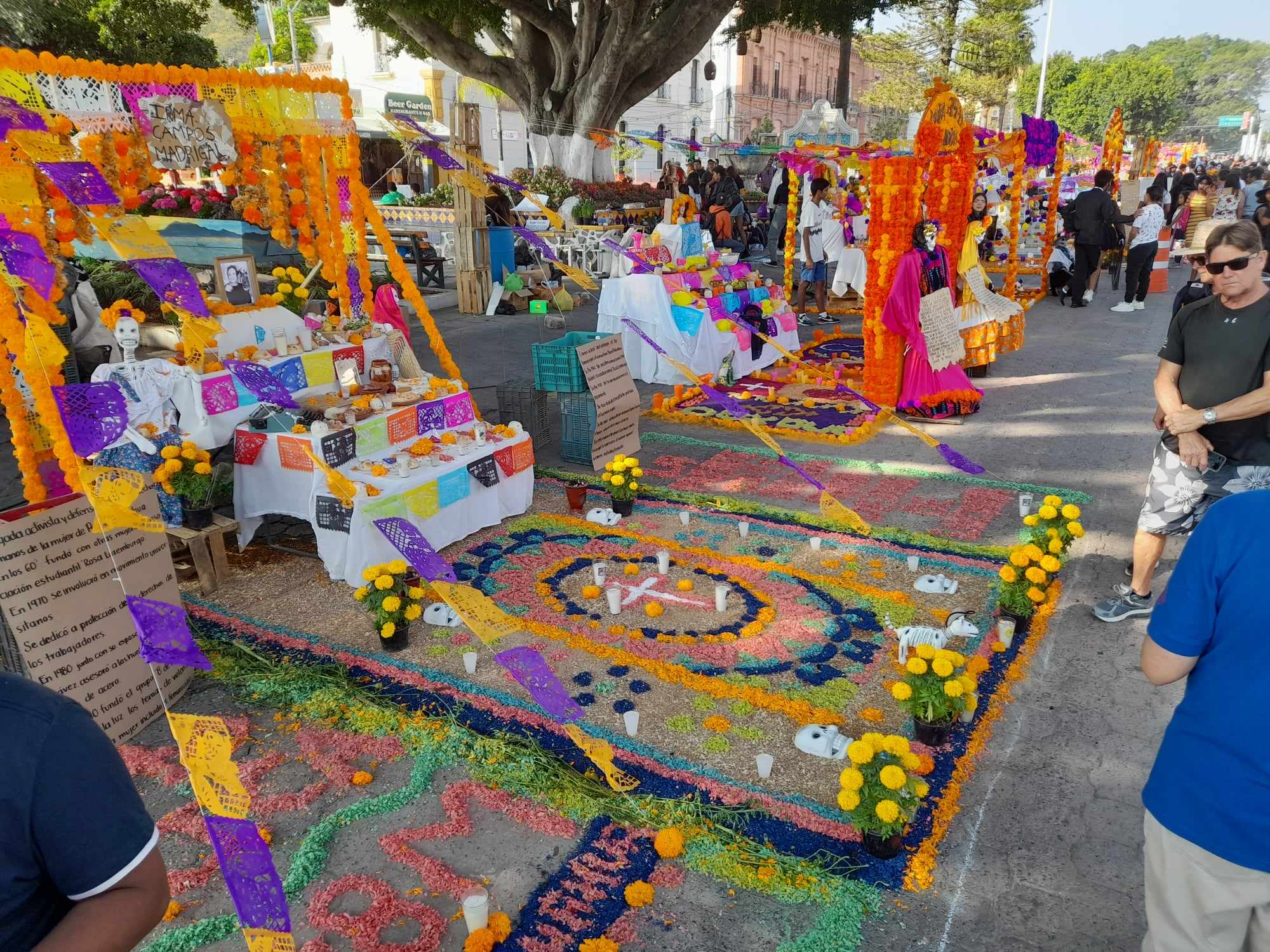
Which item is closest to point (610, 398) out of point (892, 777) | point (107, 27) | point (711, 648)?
point (711, 648)

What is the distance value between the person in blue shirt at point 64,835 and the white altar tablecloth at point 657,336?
865 cm

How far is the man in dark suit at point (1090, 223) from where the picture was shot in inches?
501

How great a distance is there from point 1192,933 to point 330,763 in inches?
123

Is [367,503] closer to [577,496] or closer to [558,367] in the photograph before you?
[577,496]

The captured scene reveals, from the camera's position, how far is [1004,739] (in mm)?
3750

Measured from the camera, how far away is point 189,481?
532 centimetres

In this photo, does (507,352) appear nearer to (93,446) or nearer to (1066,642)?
(93,446)

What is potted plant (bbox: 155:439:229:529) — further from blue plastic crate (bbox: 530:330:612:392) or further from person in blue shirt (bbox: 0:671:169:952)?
person in blue shirt (bbox: 0:671:169:952)

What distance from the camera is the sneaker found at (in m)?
4.71

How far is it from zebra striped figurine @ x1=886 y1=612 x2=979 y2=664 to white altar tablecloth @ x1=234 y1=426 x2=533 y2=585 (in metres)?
2.88

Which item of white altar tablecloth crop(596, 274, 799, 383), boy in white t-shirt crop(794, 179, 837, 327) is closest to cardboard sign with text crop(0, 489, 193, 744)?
white altar tablecloth crop(596, 274, 799, 383)

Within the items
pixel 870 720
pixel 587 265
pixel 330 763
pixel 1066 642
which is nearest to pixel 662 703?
pixel 870 720

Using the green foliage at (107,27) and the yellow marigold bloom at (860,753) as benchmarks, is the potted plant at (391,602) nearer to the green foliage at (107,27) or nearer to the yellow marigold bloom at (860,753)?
the yellow marigold bloom at (860,753)

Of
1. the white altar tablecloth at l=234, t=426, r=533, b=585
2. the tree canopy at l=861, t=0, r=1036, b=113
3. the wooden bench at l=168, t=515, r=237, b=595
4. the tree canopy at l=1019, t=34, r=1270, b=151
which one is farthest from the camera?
the tree canopy at l=1019, t=34, r=1270, b=151
